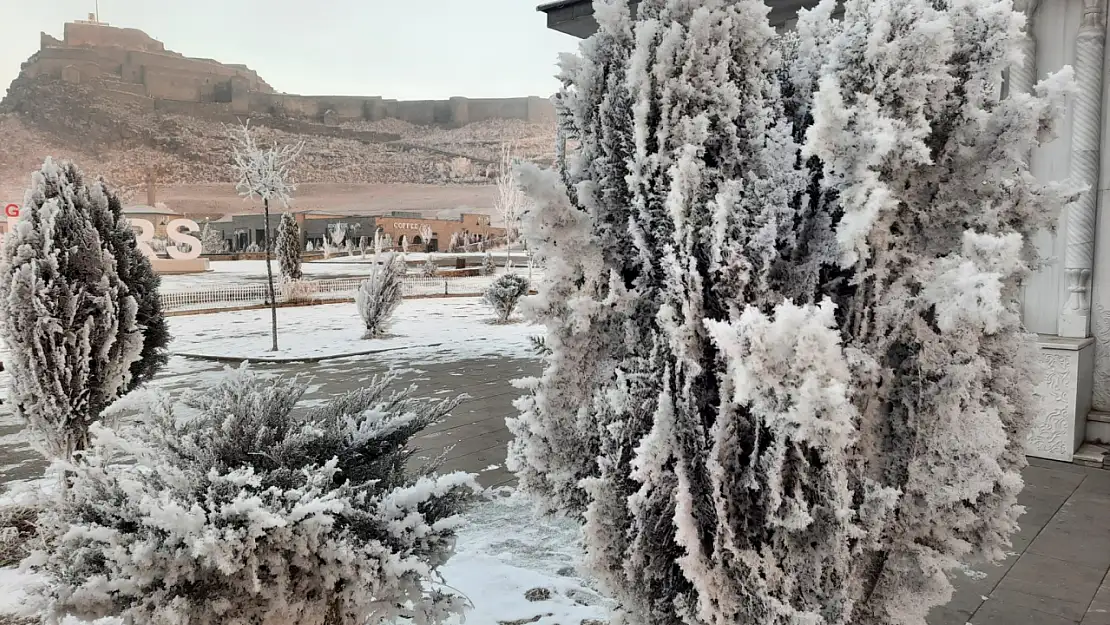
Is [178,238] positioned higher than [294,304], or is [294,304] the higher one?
[178,238]

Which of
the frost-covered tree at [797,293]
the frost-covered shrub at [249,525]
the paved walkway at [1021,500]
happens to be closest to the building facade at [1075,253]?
the paved walkway at [1021,500]

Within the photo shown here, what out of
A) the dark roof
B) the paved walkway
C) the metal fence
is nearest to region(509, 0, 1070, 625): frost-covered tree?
the paved walkway

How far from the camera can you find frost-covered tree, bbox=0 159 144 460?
309cm

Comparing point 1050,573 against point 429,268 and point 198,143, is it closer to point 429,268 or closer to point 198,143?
point 198,143

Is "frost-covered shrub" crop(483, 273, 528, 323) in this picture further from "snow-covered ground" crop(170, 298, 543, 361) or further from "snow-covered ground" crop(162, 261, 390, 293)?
"snow-covered ground" crop(162, 261, 390, 293)

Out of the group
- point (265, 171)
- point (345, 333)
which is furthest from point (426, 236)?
point (265, 171)

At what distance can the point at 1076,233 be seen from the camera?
452 centimetres

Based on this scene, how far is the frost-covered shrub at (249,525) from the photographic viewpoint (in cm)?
131

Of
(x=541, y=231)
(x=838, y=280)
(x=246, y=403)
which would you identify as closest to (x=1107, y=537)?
(x=838, y=280)

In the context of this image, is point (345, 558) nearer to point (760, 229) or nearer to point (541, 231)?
point (541, 231)

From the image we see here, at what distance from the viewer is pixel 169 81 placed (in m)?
5.73

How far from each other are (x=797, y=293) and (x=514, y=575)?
2.00 m

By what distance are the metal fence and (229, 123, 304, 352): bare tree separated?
26cm

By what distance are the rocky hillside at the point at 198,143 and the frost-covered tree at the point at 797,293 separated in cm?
569
